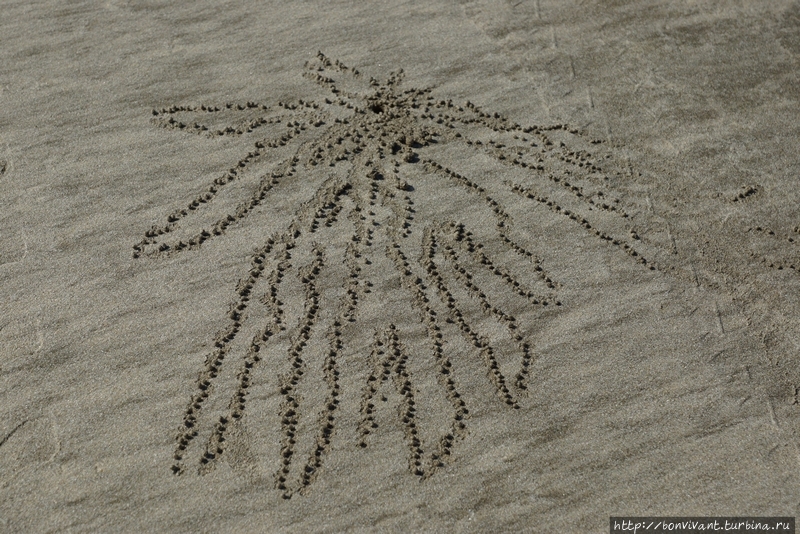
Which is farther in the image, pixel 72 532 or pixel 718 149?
pixel 718 149

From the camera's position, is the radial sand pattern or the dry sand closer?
the dry sand

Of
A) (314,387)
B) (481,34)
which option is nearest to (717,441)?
(314,387)

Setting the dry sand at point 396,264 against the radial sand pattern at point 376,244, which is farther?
the radial sand pattern at point 376,244

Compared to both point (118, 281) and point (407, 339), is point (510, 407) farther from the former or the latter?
point (118, 281)
